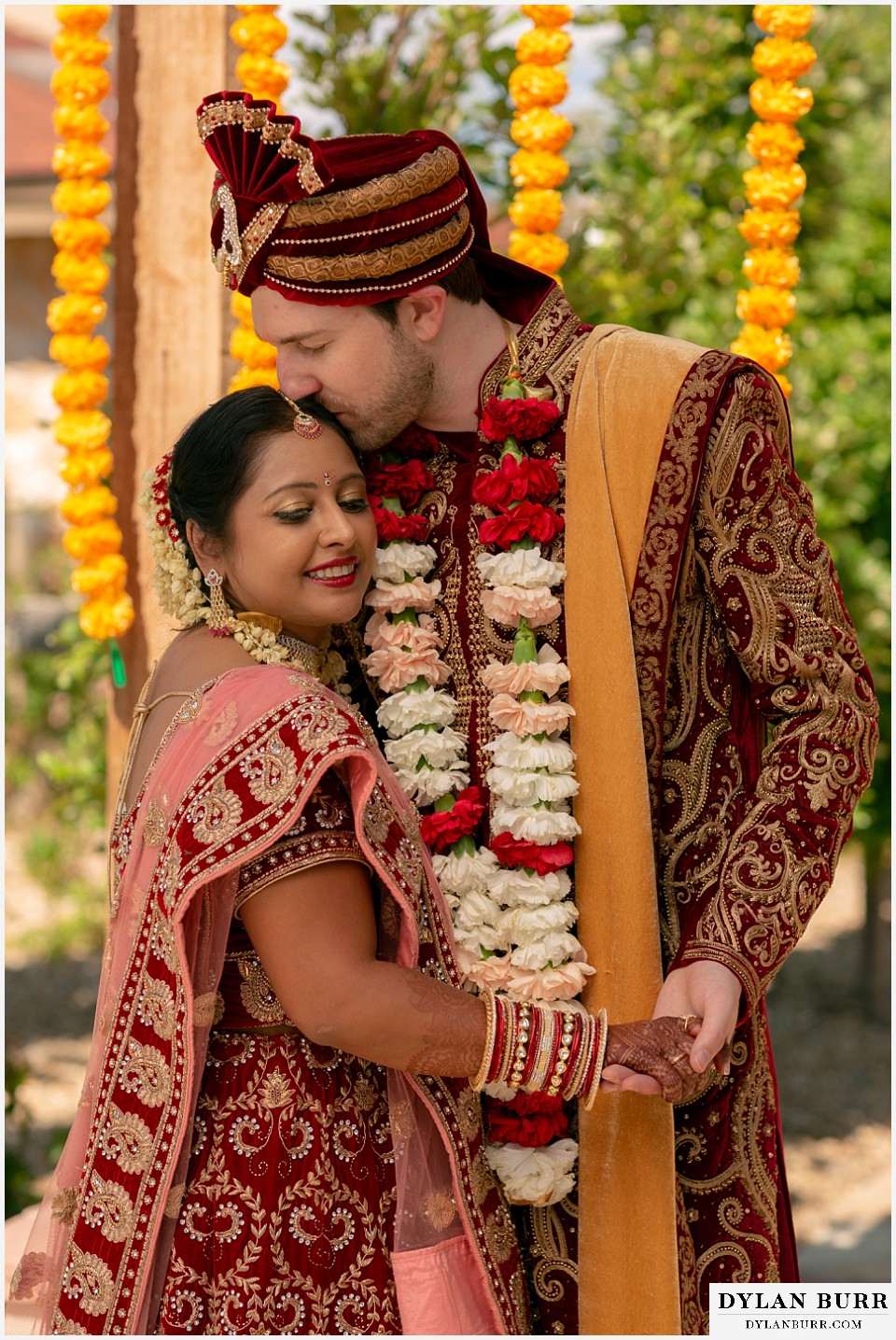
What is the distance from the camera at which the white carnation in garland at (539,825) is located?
2.32 m

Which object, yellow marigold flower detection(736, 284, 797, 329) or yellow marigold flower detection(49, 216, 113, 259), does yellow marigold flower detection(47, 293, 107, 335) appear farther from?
yellow marigold flower detection(736, 284, 797, 329)

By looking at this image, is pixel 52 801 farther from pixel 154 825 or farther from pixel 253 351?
pixel 154 825

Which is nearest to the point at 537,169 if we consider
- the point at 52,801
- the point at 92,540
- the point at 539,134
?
the point at 539,134

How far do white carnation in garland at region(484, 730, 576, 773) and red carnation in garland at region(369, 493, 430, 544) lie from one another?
386 millimetres

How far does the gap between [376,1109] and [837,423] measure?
4227 mm

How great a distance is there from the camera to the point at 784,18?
126 inches

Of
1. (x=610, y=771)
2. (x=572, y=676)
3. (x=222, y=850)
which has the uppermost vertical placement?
(x=572, y=676)

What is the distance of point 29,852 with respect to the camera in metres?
9.15

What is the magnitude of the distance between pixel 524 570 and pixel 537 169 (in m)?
1.36

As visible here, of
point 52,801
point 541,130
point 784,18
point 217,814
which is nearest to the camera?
point 217,814

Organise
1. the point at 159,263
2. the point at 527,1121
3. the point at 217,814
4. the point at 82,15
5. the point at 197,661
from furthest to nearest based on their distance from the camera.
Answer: the point at 159,263, the point at 82,15, the point at 527,1121, the point at 197,661, the point at 217,814

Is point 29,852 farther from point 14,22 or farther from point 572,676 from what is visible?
point 14,22

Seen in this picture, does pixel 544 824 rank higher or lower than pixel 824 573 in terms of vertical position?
lower

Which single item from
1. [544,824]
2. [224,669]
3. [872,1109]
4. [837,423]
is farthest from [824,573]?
[872,1109]
